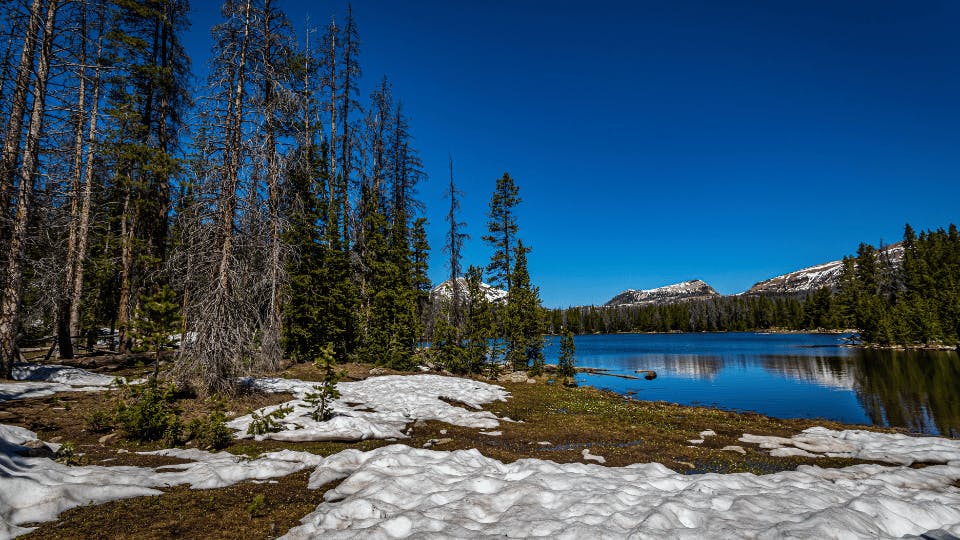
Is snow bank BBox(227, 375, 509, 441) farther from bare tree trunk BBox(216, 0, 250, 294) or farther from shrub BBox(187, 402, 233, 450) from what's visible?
bare tree trunk BBox(216, 0, 250, 294)

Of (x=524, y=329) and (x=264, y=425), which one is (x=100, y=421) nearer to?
(x=264, y=425)

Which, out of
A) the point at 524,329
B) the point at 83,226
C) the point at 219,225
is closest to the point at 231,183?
the point at 219,225

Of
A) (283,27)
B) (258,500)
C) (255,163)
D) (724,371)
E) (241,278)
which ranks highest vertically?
(283,27)

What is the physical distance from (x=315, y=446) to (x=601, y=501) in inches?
233

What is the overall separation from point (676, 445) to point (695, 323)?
15887 cm

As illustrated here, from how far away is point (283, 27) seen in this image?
1235 centimetres

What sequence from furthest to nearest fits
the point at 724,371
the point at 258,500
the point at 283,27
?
1. the point at 724,371
2. the point at 283,27
3. the point at 258,500

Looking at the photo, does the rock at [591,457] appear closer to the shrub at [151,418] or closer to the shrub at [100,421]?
the shrub at [151,418]

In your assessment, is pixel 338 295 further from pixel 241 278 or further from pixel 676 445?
pixel 676 445

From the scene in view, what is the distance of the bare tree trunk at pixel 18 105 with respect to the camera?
1067cm

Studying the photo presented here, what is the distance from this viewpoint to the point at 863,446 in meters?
9.88

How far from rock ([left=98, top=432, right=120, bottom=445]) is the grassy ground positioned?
15mm

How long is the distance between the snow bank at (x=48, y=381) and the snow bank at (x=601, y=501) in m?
8.95

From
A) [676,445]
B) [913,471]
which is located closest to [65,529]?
[676,445]
